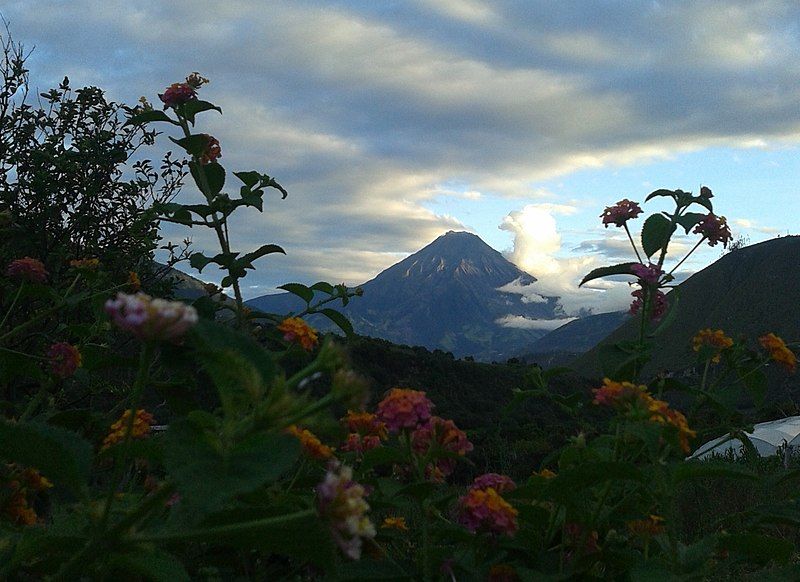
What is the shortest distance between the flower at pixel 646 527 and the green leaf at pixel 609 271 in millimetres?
866

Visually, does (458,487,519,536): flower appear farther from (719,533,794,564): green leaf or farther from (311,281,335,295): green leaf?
(311,281,335,295): green leaf

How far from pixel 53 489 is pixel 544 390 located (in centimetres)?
138

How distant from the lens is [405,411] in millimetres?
1491

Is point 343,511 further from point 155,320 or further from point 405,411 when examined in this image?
point 405,411

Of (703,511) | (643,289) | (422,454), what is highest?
(643,289)

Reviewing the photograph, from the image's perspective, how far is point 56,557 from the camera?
3.86 feet

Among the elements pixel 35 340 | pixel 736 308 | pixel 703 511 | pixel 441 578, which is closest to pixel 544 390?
pixel 441 578

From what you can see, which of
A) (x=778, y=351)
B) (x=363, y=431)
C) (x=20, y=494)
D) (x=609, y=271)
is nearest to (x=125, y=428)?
(x=20, y=494)

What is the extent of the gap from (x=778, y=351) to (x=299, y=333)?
5.20ft

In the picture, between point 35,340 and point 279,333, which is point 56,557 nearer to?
point 279,333

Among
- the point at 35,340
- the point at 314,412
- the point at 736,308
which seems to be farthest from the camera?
the point at 736,308

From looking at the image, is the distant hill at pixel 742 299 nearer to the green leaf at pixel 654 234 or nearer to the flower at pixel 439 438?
the green leaf at pixel 654 234

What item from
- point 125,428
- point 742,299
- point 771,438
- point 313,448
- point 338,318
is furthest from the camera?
point 742,299

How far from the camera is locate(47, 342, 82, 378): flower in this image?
2.26m
